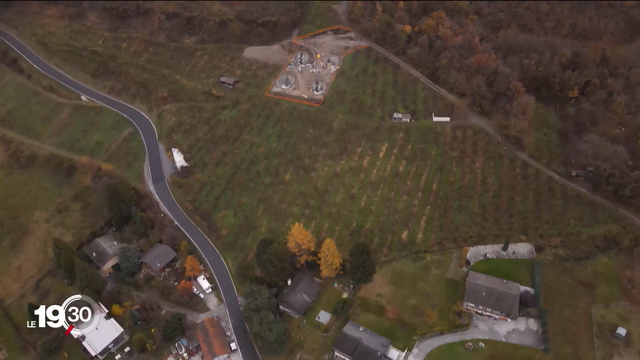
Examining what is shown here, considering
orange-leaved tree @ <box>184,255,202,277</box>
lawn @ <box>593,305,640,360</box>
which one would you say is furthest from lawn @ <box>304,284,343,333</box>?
lawn @ <box>593,305,640,360</box>

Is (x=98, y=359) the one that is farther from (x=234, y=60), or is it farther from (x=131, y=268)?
(x=234, y=60)

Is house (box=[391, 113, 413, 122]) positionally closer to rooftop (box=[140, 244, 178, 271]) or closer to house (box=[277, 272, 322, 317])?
house (box=[277, 272, 322, 317])

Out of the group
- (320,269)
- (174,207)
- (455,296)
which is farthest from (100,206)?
(455,296)

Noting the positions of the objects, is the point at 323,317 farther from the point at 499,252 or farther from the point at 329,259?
the point at 499,252

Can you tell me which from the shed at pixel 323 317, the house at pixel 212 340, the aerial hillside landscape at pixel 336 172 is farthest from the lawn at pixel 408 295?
the house at pixel 212 340

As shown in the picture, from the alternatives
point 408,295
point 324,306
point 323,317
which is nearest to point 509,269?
point 408,295
